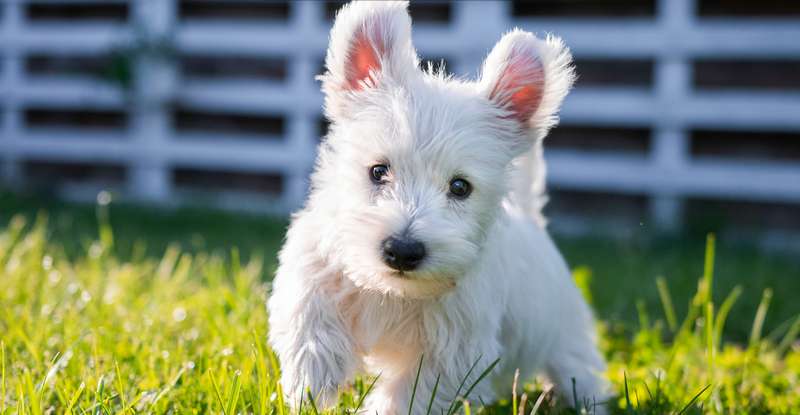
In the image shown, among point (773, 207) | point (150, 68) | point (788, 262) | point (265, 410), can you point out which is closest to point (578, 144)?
point (773, 207)

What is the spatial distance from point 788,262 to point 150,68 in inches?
247

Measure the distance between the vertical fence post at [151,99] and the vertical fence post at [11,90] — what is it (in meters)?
1.43

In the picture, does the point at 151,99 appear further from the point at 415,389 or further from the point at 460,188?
the point at 415,389

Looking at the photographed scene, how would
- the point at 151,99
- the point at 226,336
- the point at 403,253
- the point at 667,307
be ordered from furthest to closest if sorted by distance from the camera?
the point at 151,99, the point at 667,307, the point at 226,336, the point at 403,253

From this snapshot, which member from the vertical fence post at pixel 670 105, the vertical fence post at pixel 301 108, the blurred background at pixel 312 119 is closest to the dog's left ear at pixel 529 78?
the blurred background at pixel 312 119

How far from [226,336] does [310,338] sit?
72 cm

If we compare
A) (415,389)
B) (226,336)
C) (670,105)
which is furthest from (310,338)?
(670,105)

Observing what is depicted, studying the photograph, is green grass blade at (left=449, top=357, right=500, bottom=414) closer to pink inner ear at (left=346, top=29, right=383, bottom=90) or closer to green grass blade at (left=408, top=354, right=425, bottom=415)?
green grass blade at (left=408, top=354, right=425, bottom=415)

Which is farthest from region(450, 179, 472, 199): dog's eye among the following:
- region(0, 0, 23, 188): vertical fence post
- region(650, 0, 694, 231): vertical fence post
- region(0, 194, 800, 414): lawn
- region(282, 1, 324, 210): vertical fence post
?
region(0, 0, 23, 188): vertical fence post

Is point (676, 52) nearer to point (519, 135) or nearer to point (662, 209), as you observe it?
point (662, 209)

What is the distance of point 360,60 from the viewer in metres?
2.29

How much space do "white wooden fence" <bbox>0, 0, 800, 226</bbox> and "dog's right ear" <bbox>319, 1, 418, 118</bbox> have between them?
17.5 feet

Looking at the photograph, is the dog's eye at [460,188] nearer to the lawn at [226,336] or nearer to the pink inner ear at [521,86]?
the pink inner ear at [521,86]

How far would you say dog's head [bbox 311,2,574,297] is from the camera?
1917 mm
